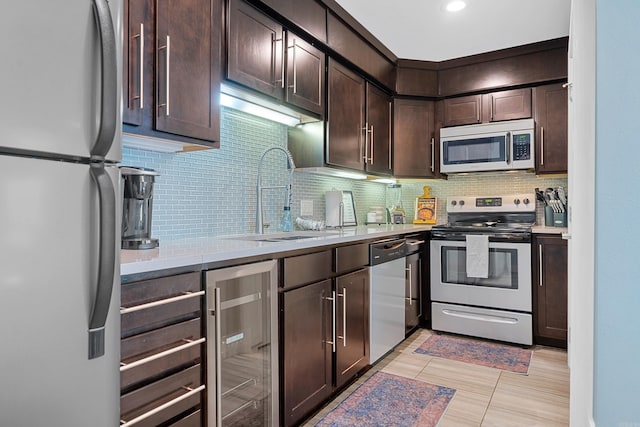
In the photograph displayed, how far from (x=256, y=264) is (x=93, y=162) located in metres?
0.82

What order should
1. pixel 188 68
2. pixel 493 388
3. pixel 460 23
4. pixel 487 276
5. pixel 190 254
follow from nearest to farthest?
1. pixel 190 254
2. pixel 188 68
3. pixel 493 388
4. pixel 460 23
5. pixel 487 276

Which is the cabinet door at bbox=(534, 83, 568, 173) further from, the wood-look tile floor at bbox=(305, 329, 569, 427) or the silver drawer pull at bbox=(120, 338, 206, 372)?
the silver drawer pull at bbox=(120, 338, 206, 372)

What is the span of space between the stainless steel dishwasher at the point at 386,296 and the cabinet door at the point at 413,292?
164 millimetres

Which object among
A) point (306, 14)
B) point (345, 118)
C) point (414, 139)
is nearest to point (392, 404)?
point (345, 118)

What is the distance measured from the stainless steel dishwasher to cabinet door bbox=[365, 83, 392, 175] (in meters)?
0.79

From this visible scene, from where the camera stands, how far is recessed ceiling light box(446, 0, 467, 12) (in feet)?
8.55

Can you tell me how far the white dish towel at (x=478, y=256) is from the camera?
10.6 ft

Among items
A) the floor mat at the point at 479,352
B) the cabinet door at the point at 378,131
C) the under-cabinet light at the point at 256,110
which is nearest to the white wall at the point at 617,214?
the under-cabinet light at the point at 256,110

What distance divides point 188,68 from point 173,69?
0.27 feet

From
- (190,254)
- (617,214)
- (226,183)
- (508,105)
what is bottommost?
(190,254)

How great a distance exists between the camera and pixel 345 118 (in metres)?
2.96

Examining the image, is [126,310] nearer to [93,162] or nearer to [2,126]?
[93,162]

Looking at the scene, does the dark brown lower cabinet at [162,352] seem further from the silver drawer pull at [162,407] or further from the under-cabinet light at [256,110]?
the under-cabinet light at [256,110]

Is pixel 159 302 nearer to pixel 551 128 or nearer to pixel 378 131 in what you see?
pixel 378 131
